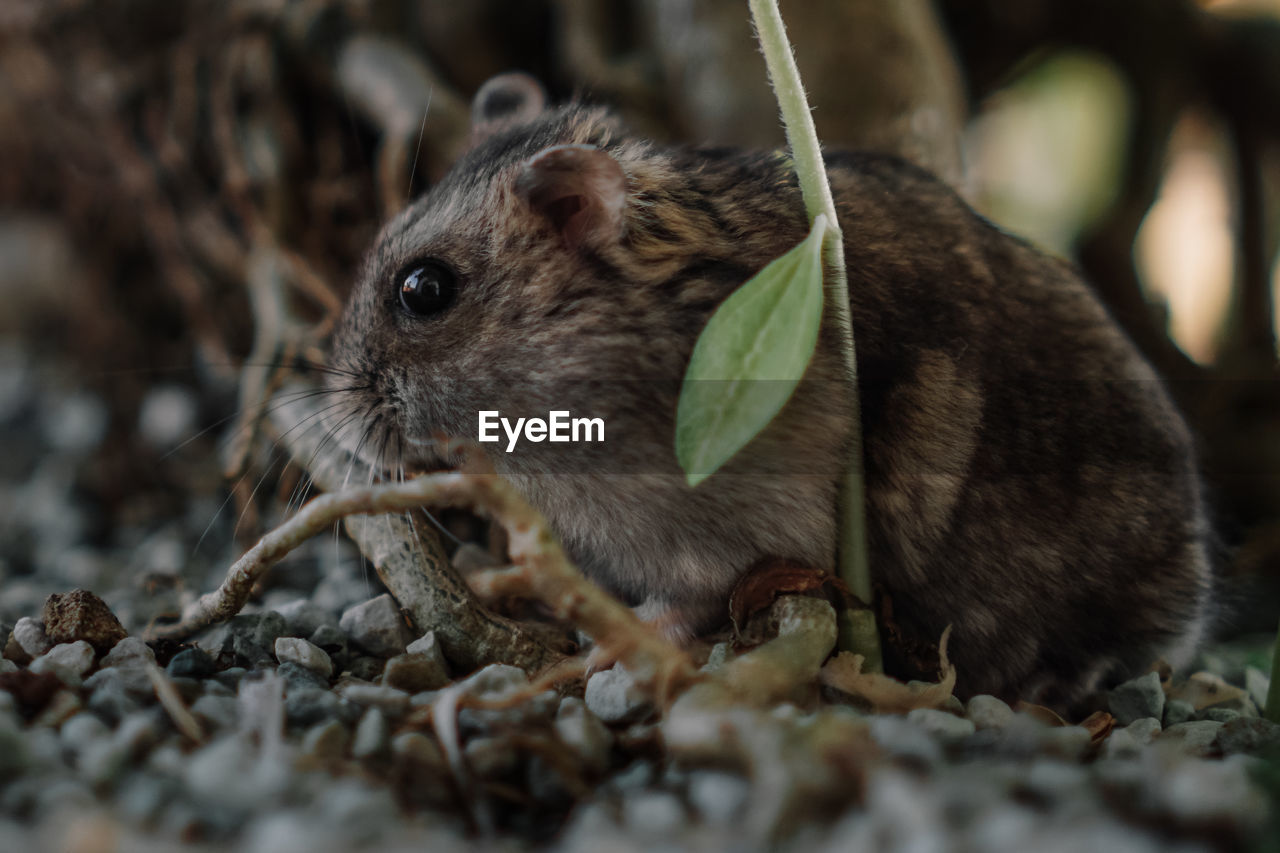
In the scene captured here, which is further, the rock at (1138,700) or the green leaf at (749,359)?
the rock at (1138,700)

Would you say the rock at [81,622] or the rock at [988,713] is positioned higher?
the rock at [81,622]

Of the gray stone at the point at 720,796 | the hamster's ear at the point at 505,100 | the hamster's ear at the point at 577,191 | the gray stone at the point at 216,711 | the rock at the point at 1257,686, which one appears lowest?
the rock at the point at 1257,686

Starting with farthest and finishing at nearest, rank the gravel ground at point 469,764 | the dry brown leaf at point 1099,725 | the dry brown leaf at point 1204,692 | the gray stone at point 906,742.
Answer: the dry brown leaf at point 1204,692
the dry brown leaf at point 1099,725
the gray stone at point 906,742
the gravel ground at point 469,764

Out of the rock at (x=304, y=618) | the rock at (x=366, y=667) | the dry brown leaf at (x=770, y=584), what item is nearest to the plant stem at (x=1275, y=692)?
the dry brown leaf at (x=770, y=584)

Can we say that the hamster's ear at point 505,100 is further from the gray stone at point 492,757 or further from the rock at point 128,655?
the gray stone at point 492,757

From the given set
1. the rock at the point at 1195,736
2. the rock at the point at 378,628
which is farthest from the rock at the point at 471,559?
the rock at the point at 1195,736

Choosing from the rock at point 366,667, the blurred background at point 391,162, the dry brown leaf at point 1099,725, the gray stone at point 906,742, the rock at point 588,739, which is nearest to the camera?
the gray stone at point 906,742

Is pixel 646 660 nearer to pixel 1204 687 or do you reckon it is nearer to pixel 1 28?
pixel 1204 687

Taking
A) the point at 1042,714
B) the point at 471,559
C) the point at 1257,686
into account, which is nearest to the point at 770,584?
the point at 1042,714
